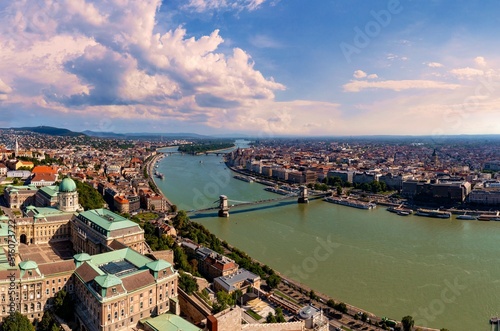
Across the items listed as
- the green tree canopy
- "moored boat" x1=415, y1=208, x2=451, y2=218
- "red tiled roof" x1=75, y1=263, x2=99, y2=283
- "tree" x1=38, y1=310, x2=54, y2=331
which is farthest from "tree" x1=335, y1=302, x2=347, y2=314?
"moored boat" x1=415, y1=208, x2=451, y2=218

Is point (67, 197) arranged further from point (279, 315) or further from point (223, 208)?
point (279, 315)

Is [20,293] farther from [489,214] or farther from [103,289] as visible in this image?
[489,214]

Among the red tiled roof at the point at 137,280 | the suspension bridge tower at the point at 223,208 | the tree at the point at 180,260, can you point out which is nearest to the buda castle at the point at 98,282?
the red tiled roof at the point at 137,280

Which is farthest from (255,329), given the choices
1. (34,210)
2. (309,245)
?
(34,210)

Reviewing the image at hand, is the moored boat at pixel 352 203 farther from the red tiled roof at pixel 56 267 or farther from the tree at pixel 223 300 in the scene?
the red tiled roof at pixel 56 267

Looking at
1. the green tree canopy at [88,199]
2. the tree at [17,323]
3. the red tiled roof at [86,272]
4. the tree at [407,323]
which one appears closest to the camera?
the tree at [17,323]
